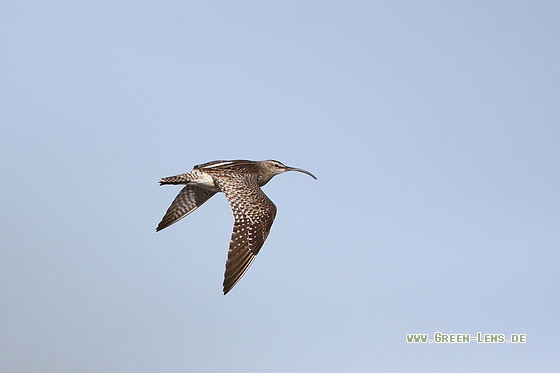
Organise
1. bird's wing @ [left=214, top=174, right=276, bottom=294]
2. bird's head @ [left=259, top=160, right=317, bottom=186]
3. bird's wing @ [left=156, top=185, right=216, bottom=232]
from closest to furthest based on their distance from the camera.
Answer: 1. bird's wing @ [left=214, top=174, right=276, bottom=294]
2. bird's head @ [left=259, top=160, right=317, bottom=186]
3. bird's wing @ [left=156, top=185, right=216, bottom=232]

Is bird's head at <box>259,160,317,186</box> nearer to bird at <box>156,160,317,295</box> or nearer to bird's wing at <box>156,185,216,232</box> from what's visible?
bird at <box>156,160,317,295</box>

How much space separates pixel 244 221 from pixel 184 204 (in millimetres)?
6336

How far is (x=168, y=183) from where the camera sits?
87.4ft

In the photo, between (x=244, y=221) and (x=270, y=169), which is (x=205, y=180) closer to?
(x=270, y=169)

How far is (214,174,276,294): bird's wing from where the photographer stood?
22.2m

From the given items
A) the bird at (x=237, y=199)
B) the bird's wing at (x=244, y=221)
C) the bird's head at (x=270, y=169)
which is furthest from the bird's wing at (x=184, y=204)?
the bird's wing at (x=244, y=221)

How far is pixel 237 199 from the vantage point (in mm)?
24875

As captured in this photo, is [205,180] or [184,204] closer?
[205,180]

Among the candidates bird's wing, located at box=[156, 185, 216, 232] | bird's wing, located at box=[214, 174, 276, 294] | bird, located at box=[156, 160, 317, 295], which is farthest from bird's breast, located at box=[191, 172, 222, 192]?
bird's wing, located at box=[156, 185, 216, 232]

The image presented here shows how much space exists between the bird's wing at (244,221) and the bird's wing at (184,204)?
3141 millimetres

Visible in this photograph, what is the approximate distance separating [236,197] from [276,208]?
149cm

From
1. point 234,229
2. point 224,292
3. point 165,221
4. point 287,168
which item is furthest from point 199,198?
point 224,292

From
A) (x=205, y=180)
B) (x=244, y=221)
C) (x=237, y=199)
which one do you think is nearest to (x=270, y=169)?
(x=205, y=180)

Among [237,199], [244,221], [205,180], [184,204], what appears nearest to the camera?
[244,221]
